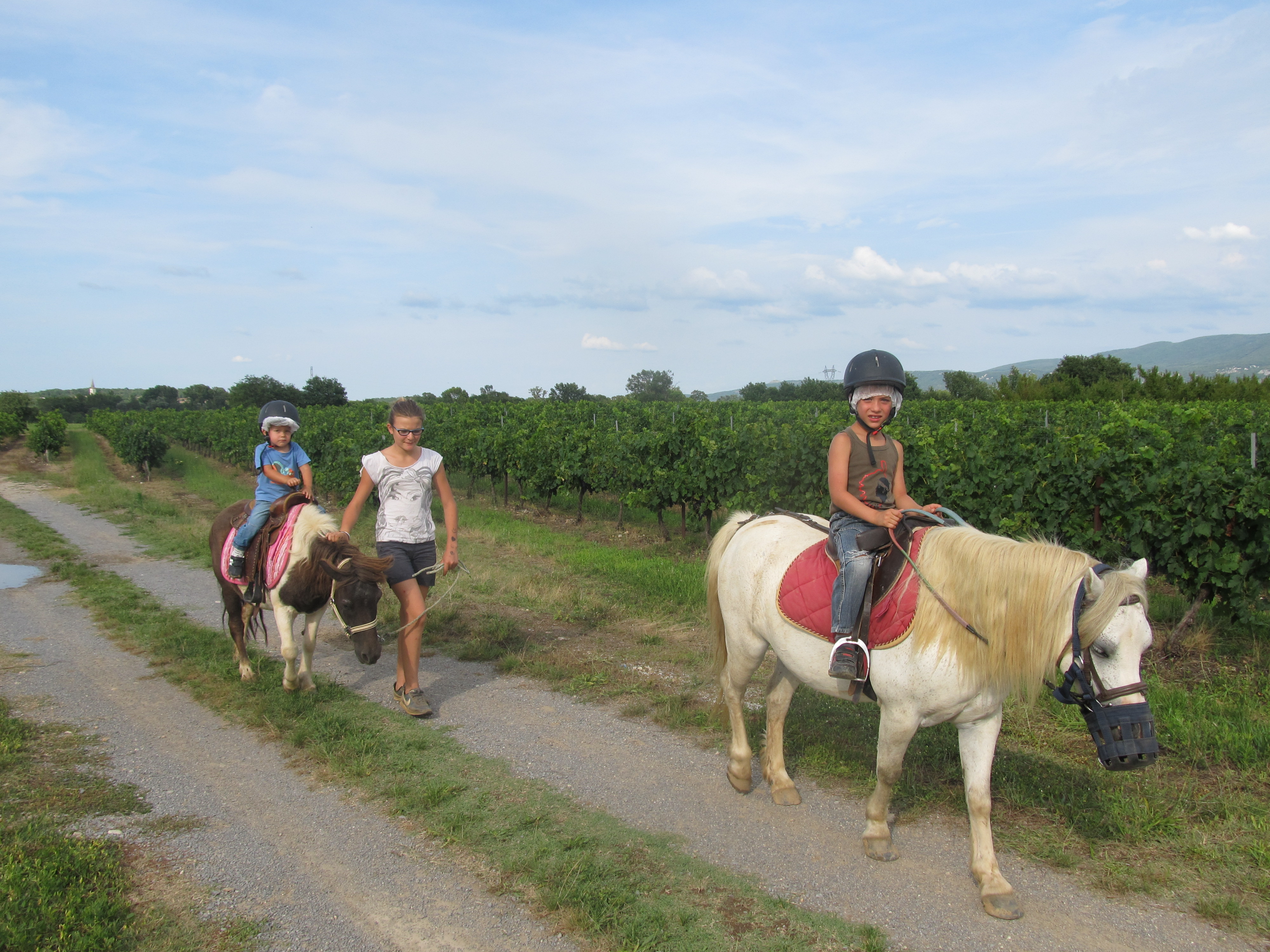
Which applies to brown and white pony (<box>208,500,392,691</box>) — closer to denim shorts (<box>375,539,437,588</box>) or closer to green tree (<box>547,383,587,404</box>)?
denim shorts (<box>375,539,437,588</box>)

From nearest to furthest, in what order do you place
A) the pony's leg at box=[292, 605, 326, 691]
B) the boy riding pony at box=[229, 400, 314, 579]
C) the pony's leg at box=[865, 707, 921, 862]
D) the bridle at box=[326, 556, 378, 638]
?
1. the pony's leg at box=[865, 707, 921, 862]
2. the bridle at box=[326, 556, 378, 638]
3. the pony's leg at box=[292, 605, 326, 691]
4. the boy riding pony at box=[229, 400, 314, 579]

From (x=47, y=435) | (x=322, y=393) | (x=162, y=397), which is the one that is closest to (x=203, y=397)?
(x=162, y=397)

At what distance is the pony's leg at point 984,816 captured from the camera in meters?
3.07

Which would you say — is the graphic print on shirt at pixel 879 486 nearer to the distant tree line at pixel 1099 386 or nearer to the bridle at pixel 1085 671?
the bridle at pixel 1085 671

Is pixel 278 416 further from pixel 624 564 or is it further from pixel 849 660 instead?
pixel 624 564

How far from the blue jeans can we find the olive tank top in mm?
177

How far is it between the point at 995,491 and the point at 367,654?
6.36m

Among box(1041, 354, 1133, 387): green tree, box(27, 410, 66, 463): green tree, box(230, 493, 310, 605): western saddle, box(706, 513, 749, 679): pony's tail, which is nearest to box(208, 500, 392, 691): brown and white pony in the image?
box(230, 493, 310, 605): western saddle

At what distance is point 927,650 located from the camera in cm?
327

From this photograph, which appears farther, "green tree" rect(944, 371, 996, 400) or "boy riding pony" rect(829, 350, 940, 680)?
"green tree" rect(944, 371, 996, 400)

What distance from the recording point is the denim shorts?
536 cm

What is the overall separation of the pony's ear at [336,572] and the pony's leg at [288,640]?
67 cm

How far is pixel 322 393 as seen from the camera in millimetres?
79812

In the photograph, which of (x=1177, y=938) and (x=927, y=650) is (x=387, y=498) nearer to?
(x=927, y=650)
